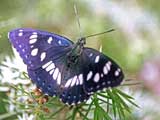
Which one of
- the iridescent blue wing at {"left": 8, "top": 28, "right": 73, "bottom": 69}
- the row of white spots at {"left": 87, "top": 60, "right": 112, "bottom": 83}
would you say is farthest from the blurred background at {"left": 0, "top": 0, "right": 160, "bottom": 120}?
the row of white spots at {"left": 87, "top": 60, "right": 112, "bottom": 83}

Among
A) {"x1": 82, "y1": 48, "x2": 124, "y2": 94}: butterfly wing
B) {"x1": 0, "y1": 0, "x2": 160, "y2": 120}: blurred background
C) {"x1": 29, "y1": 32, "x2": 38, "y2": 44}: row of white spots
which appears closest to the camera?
{"x1": 82, "y1": 48, "x2": 124, "y2": 94}: butterfly wing

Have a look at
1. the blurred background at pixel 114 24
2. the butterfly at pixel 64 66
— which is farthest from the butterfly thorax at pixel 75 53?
the blurred background at pixel 114 24

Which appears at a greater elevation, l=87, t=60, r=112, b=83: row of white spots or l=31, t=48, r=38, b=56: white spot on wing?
l=31, t=48, r=38, b=56: white spot on wing

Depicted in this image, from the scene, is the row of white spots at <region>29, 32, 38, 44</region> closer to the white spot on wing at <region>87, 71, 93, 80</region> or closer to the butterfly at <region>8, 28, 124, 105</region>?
the butterfly at <region>8, 28, 124, 105</region>

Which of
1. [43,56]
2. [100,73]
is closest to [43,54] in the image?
[43,56]

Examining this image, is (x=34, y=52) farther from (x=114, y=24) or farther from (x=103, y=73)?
(x=114, y=24)

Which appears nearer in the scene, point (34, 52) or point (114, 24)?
point (34, 52)

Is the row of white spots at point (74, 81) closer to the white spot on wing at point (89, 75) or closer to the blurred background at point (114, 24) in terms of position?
the white spot on wing at point (89, 75)
